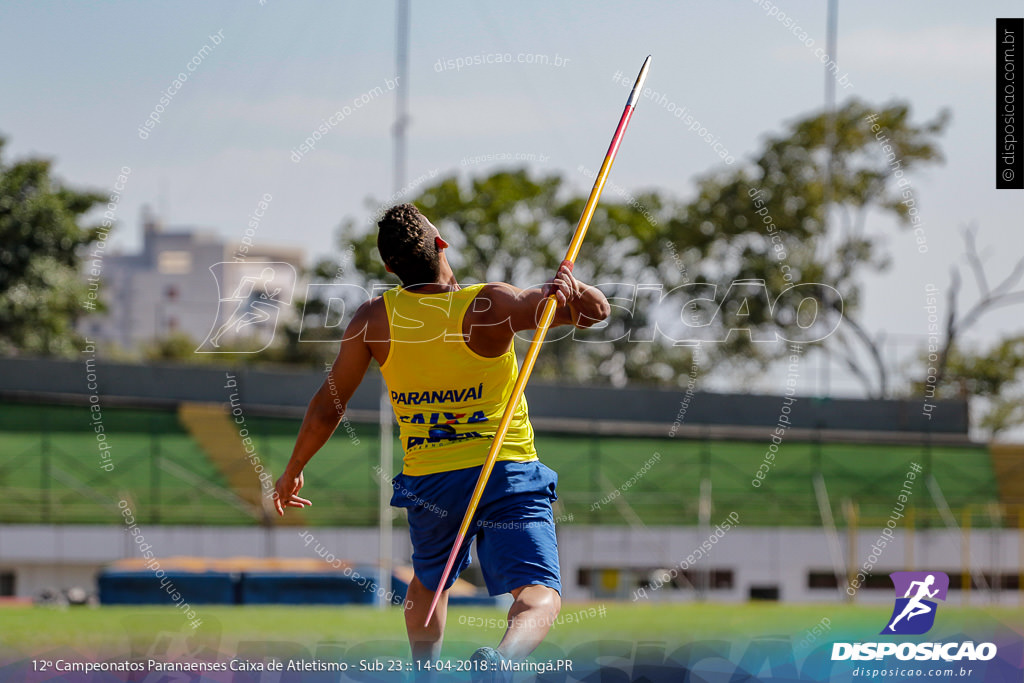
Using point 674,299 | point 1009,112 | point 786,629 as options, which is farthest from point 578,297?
point 674,299

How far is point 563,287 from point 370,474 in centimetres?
1825

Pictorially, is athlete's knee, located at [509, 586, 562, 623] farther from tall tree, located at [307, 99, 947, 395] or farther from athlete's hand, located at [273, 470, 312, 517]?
tall tree, located at [307, 99, 947, 395]

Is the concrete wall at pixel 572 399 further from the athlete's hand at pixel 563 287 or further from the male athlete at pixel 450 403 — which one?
the athlete's hand at pixel 563 287

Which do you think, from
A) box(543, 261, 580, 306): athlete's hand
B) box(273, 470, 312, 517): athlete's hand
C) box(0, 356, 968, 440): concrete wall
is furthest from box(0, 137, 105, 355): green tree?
box(543, 261, 580, 306): athlete's hand

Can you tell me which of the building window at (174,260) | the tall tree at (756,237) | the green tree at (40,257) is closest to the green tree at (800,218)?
the tall tree at (756,237)

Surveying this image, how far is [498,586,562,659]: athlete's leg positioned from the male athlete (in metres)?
0.01

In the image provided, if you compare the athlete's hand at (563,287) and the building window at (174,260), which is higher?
the building window at (174,260)

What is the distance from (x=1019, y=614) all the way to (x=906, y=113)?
44.5 feet

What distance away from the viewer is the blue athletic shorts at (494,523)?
3.62 metres

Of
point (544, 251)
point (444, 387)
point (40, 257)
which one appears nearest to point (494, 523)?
point (444, 387)

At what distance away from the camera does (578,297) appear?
366cm

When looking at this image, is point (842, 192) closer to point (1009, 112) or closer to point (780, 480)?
point (780, 480)

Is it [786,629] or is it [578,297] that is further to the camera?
[786,629]

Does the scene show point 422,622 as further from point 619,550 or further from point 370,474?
point 370,474
